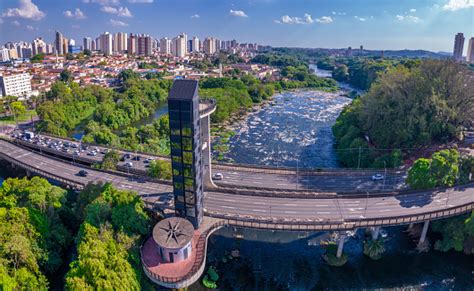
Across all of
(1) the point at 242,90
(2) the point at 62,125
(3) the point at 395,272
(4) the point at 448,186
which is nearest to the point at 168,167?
(3) the point at 395,272

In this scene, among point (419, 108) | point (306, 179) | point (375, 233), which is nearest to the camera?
point (375, 233)

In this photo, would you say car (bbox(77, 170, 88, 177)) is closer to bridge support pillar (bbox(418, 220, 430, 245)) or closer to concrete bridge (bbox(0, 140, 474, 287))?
concrete bridge (bbox(0, 140, 474, 287))

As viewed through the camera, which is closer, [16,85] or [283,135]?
[283,135]

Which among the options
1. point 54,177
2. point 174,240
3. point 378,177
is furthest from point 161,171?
point 378,177

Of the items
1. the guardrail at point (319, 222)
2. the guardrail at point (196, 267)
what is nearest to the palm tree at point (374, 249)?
the guardrail at point (319, 222)

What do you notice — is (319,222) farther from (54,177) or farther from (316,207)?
(54,177)

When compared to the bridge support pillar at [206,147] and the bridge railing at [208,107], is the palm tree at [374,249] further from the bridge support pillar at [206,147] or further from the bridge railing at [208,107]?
the bridge railing at [208,107]
